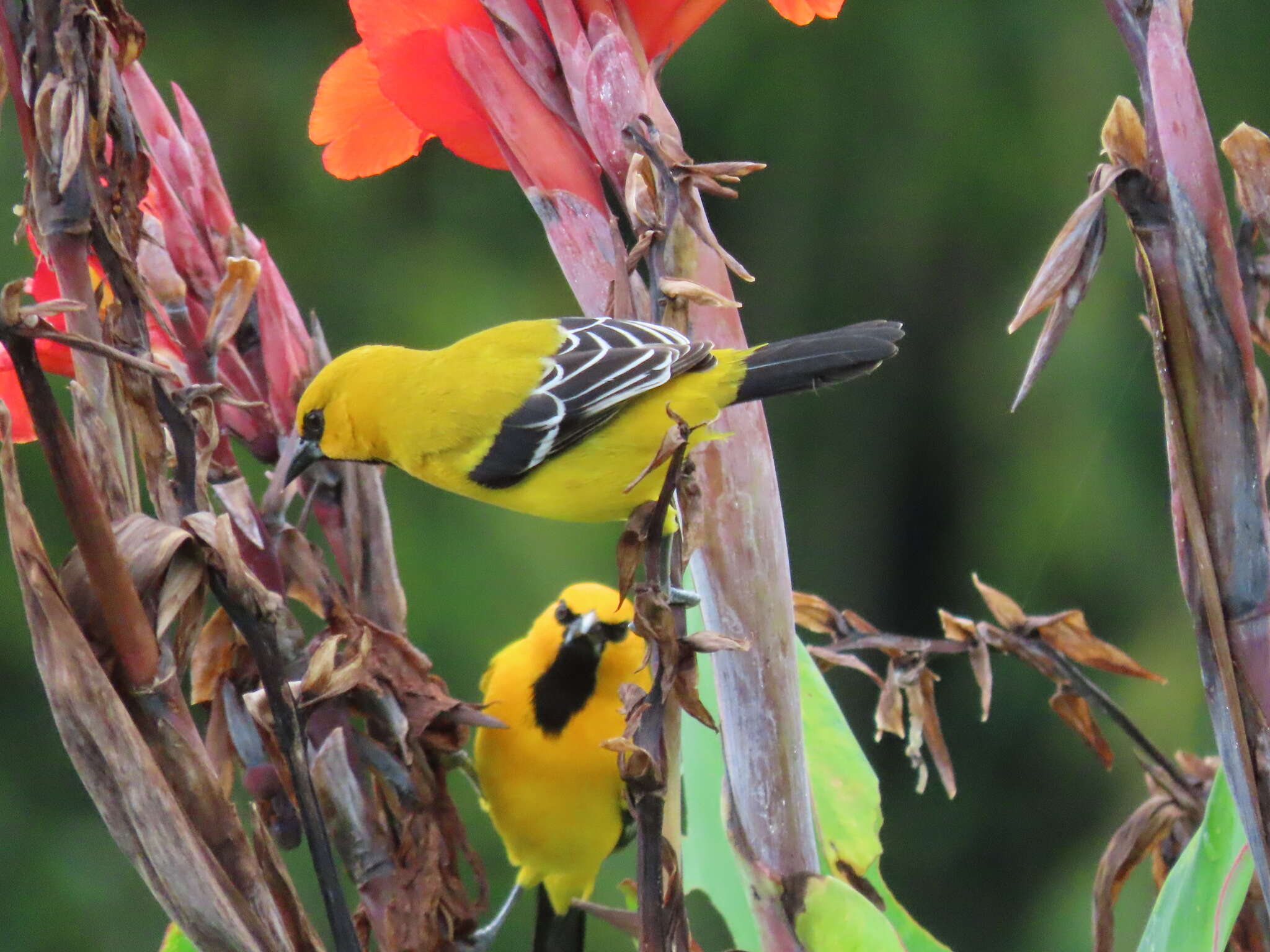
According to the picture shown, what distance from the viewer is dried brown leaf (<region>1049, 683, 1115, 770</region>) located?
1.82 feet

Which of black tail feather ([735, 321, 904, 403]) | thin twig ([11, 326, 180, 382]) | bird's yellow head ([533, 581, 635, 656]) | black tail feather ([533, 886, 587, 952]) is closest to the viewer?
thin twig ([11, 326, 180, 382])

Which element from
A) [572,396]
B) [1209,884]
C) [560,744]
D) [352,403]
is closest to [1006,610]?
[1209,884]

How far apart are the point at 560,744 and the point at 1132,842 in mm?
738

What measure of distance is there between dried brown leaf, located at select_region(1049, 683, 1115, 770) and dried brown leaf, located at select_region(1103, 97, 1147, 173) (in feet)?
0.80

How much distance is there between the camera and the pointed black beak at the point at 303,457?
49cm

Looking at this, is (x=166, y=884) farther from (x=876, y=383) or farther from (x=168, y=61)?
(x=876, y=383)

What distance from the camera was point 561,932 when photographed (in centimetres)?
128

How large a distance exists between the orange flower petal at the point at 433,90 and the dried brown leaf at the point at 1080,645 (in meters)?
0.28

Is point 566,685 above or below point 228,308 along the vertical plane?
below

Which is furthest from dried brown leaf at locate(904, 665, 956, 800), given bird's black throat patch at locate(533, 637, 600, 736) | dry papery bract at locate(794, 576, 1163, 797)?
bird's black throat patch at locate(533, 637, 600, 736)

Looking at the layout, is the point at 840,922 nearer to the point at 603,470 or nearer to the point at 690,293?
the point at 690,293

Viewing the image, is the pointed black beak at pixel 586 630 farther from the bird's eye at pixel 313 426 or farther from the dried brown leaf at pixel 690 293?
the dried brown leaf at pixel 690 293

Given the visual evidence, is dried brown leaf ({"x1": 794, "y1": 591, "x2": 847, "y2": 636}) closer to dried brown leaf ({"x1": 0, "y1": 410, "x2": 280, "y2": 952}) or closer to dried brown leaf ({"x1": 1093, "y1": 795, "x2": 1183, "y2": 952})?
dried brown leaf ({"x1": 1093, "y1": 795, "x2": 1183, "y2": 952})

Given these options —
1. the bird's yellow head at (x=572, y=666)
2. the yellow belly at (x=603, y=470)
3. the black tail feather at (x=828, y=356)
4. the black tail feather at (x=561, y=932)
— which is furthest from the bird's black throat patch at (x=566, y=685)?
the black tail feather at (x=828, y=356)
